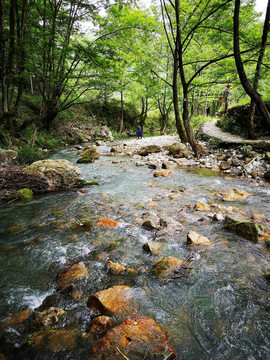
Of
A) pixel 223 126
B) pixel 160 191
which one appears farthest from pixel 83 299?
pixel 223 126

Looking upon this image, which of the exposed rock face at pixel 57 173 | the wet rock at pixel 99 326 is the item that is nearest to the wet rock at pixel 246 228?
the wet rock at pixel 99 326

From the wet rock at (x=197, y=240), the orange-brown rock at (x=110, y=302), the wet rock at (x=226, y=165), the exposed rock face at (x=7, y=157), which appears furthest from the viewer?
the wet rock at (x=226, y=165)

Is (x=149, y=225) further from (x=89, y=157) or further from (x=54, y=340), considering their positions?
(x=89, y=157)

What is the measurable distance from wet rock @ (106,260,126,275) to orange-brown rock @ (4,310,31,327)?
985mm

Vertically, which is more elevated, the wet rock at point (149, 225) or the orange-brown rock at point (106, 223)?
the wet rock at point (149, 225)

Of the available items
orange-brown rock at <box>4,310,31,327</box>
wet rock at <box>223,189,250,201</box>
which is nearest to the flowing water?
orange-brown rock at <box>4,310,31,327</box>

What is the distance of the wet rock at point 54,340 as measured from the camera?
1.55m

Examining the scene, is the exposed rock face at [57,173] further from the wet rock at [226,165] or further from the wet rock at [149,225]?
the wet rock at [226,165]

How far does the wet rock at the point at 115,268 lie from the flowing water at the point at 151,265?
9 centimetres

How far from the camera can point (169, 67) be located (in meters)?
19.9

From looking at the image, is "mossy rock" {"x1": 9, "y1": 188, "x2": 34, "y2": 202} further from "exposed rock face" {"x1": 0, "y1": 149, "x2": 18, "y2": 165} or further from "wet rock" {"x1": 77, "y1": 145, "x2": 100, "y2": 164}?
"wet rock" {"x1": 77, "y1": 145, "x2": 100, "y2": 164}

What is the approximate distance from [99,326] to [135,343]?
402 mm

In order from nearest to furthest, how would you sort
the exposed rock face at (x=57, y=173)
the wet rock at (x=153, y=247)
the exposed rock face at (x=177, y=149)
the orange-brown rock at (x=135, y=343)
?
the orange-brown rock at (x=135, y=343) < the wet rock at (x=153, y=247) < the exposed rock face at (x=57, y=173) < the exposed rock face at (x=177, y=149)

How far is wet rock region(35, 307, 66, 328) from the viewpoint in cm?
172
